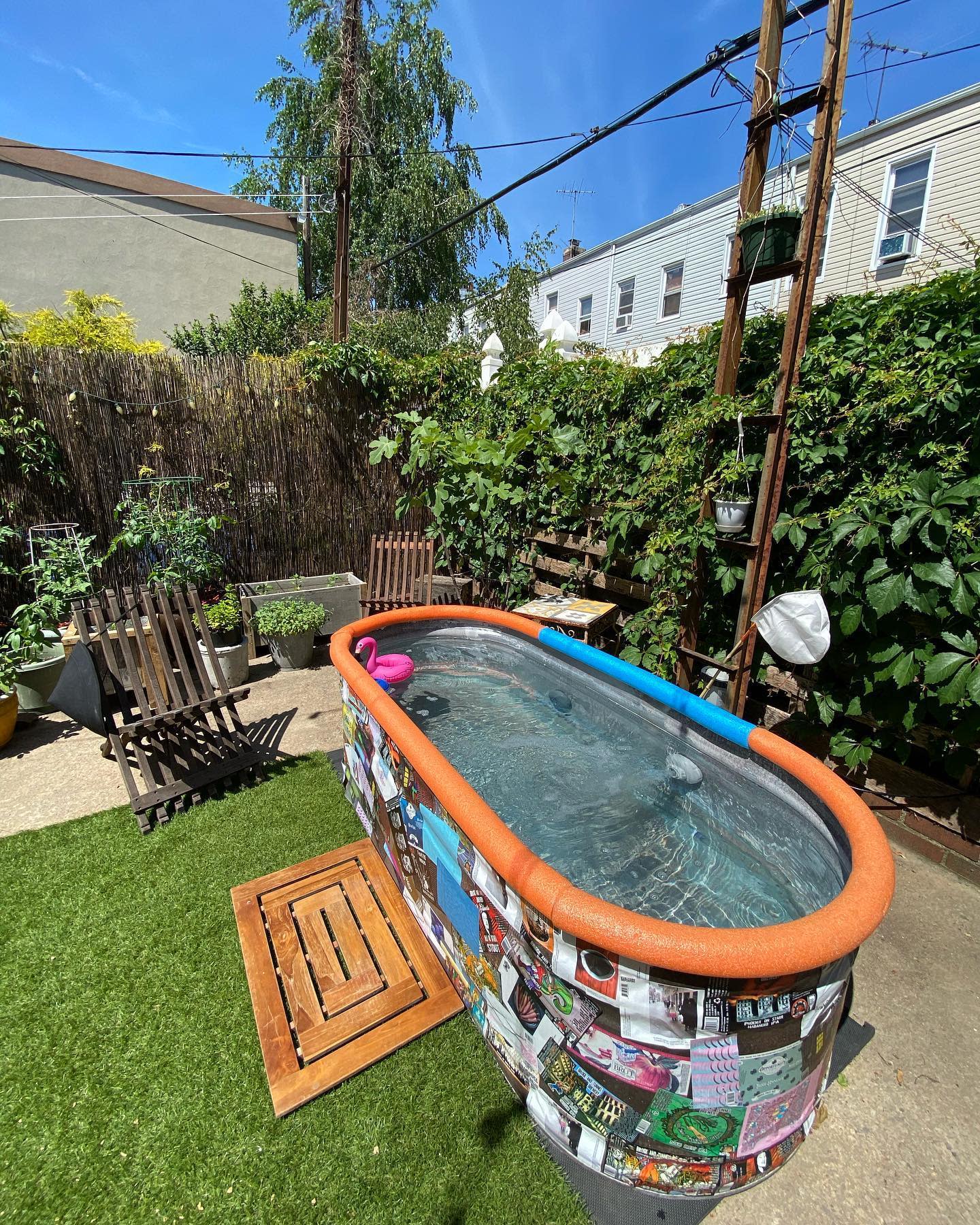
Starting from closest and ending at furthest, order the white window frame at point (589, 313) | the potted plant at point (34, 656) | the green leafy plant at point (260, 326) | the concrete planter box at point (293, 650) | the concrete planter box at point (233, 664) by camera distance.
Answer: the potted plant at point (34, 656)
the concrete planter box at point (233, 664)
the concrete planter box at point (293, 650)
the green leafy plant at point (260, 326)
the white window frame at point (589, 313)

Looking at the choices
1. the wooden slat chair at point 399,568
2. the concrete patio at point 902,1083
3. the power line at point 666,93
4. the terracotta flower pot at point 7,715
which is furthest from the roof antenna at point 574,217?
the concrete patio at point 902,1083

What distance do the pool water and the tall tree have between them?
43.5 ft

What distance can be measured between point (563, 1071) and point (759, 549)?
2.30m

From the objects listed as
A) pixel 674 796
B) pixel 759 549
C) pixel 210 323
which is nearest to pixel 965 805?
pixel 674 796

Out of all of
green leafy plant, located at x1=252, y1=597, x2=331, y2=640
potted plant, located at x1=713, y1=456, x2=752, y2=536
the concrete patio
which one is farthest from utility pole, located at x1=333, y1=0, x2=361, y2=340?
the concrete patio

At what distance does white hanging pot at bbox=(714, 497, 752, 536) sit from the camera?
9.43 ft

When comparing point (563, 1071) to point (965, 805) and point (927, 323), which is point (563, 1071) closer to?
point (965, 805)

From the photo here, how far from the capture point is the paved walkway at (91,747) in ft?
9.97

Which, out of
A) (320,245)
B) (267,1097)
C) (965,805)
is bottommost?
(267,1097)

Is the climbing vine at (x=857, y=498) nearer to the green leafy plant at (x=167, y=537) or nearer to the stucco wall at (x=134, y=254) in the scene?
the green leafy plant at (x=167, y=537)

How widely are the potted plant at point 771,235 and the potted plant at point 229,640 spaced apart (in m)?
4.26

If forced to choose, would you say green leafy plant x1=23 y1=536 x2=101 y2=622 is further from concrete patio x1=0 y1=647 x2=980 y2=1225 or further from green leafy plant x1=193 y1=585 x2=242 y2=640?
concrete patio x1=0 y1=647 x2=980 y2=1225


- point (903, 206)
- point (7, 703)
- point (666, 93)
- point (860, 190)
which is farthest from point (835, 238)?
point (7, 703)

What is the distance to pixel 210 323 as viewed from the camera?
41.9ft
